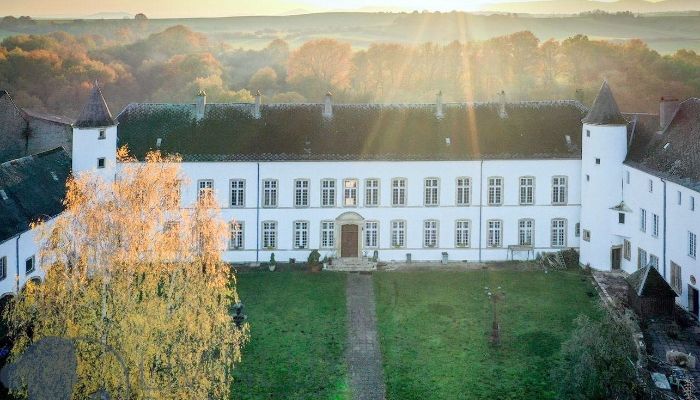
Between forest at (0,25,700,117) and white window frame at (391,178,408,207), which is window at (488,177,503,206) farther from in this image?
forest at (0,25,700,117)

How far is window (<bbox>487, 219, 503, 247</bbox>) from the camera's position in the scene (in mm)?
44562

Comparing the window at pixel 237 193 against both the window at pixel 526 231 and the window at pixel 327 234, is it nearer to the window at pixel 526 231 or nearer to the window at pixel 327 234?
the window at pixel 327 234

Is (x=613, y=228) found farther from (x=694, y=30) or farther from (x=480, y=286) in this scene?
(x=694, y=30)

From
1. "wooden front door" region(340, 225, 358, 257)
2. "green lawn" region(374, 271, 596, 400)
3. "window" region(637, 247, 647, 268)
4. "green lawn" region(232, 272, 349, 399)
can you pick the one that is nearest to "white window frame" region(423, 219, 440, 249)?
"green lawn" region(374, 271, 596, 400)

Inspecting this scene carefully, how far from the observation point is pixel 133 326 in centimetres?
2130

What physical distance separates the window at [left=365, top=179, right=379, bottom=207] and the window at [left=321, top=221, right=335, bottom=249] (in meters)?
2.35

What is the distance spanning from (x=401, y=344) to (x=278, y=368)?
5.48 meters

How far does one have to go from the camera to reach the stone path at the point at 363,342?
28.5 meters

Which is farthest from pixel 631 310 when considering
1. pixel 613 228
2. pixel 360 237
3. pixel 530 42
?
pixel 530 42

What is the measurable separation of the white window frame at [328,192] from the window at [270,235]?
9.90 ft

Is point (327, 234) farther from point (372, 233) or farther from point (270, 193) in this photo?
point (270, 193)

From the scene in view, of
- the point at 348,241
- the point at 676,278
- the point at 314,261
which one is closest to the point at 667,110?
the point at 676,278

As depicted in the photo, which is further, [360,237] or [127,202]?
[360,237]

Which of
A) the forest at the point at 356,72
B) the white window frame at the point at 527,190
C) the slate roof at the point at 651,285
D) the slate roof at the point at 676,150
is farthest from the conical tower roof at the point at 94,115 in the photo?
the forest at the point at 356,72
